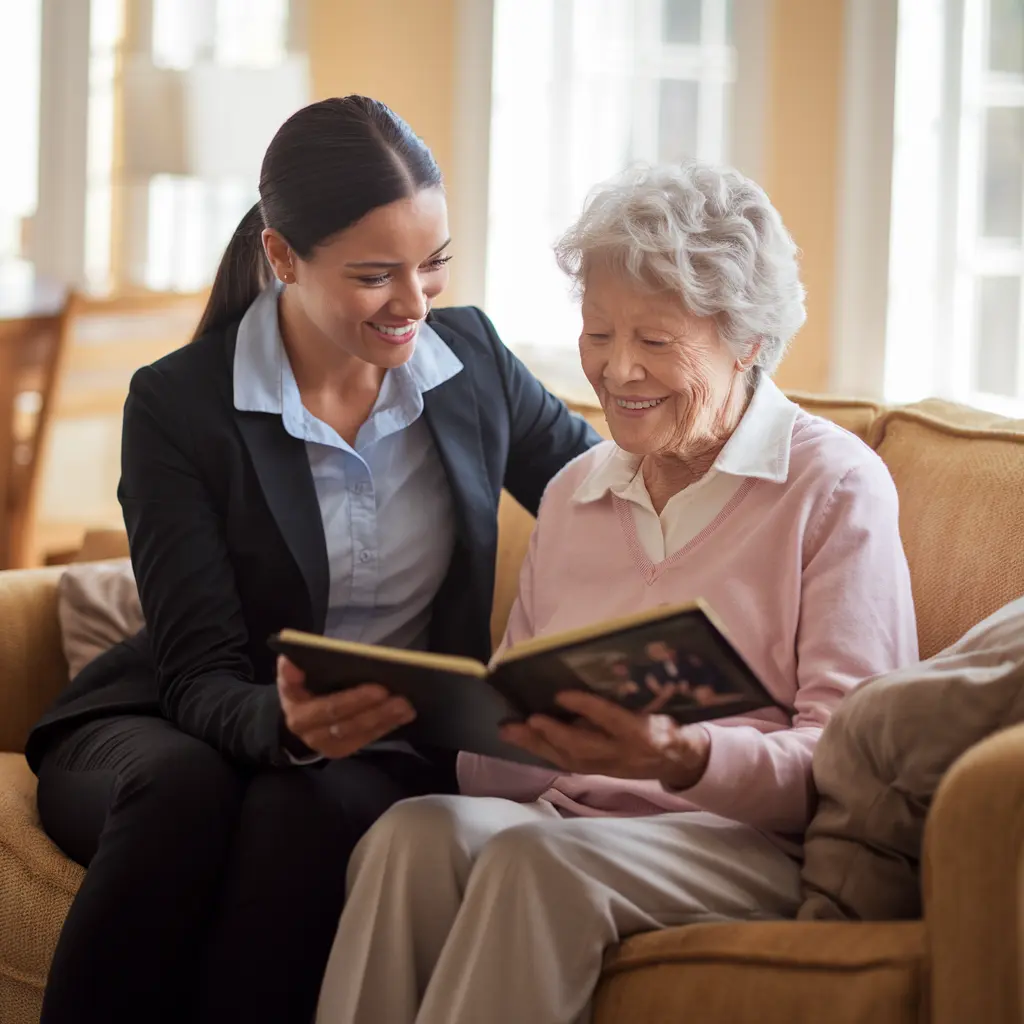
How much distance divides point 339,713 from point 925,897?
0.54 m

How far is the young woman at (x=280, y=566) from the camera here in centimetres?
149

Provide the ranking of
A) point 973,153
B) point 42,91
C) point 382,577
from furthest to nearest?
point 42,91 < point 973,153 < point 382,577

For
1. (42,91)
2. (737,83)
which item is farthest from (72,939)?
(42,91)

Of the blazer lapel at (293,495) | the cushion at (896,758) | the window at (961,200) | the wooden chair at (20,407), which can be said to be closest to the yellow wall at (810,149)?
the window at (961,200)

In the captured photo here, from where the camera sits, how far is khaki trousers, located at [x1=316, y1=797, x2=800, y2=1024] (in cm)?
137

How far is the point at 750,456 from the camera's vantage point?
5.35ft

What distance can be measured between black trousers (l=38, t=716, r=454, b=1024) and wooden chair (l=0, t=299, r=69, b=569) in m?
2.23

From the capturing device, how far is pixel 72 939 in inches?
58.1

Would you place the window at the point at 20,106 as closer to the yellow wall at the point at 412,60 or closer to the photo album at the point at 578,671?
the yellow wall at the point at 412,60

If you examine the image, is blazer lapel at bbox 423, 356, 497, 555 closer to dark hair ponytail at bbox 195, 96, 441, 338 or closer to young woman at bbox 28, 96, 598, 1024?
young woman at bbox 28, 96, 598, 1024

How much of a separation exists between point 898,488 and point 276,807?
862mm

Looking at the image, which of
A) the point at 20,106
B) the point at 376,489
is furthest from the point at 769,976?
the point at 20,106

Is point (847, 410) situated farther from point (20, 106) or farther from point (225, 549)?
point (20, 106)

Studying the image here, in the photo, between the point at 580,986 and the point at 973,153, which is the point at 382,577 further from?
the point at 973,153
